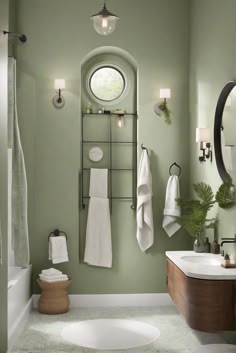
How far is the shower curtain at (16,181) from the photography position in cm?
493

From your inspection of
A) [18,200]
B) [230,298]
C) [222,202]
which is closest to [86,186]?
[18,200]

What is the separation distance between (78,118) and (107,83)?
53 centimetres

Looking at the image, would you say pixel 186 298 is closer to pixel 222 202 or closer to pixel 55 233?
pixel 222 202

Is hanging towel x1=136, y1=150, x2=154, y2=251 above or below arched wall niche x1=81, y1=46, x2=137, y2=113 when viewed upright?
below

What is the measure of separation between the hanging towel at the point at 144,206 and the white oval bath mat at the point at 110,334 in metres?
0.92

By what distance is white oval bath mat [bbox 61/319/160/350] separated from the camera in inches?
175

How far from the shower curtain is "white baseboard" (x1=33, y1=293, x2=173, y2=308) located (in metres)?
0.94

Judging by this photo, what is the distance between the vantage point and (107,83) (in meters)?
5.95

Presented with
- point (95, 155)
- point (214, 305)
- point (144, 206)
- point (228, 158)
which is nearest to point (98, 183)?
point (95, 155)

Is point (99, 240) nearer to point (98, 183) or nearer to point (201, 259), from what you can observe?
point (98, 183)

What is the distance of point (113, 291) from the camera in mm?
5801

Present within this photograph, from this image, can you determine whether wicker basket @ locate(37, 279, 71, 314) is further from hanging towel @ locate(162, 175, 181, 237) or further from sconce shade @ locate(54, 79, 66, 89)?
sconce shade @ locate(54, 79, 66, 89)

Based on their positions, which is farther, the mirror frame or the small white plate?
the small white plate

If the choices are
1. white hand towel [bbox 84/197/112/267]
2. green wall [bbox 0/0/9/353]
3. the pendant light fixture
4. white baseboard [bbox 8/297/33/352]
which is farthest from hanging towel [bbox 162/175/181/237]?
green wall [bbox 0/0/9/353]
